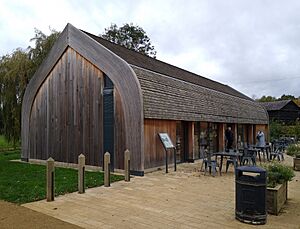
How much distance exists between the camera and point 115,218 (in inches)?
236

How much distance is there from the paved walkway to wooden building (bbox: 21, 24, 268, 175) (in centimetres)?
272

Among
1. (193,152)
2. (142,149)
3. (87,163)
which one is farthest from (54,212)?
(193,152)

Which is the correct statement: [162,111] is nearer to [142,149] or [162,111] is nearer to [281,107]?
[142,149]

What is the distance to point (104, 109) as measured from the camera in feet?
41.8

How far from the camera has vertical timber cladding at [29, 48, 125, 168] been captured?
12927mm

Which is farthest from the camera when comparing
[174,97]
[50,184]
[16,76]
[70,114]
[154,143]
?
[16,76]

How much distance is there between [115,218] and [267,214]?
3071mm

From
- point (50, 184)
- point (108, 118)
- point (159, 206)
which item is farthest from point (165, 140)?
point (50, 184)

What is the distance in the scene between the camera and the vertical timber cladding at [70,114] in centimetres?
1293

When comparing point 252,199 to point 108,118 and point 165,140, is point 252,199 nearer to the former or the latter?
point 165,140

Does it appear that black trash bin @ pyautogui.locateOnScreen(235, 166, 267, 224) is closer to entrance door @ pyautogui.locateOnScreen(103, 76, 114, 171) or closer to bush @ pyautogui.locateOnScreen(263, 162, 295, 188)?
bush @ pyautogui.locateOnScreen(263, 162, 295, 188)

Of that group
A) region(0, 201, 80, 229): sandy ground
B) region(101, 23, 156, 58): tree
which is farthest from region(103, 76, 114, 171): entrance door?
region(101, 23, 156, 58): tree

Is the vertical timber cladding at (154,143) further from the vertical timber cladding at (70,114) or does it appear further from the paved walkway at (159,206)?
the paved walkway at (159,206)

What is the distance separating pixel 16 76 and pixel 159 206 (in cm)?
1605
